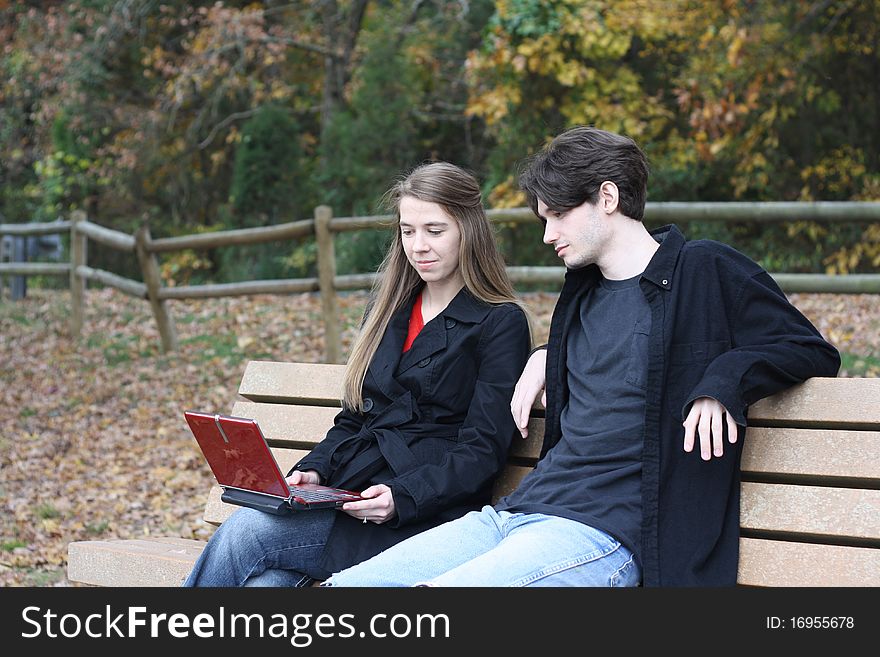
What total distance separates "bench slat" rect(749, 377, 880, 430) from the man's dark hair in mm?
574

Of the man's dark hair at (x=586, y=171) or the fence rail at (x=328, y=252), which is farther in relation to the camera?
the fence rail at (x=328, y=252)

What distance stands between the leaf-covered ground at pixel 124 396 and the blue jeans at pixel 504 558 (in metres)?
2.60

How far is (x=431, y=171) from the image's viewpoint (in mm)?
3082

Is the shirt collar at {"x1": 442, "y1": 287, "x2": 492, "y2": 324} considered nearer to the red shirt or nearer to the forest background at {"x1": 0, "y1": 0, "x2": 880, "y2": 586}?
the red shirt

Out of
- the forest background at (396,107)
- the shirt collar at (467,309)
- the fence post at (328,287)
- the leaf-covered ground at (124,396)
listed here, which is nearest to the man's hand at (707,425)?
the shirt collar at (467,309)

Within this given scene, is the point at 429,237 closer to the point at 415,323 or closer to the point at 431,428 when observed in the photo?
the point at 415,323

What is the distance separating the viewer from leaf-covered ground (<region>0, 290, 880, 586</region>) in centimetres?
559

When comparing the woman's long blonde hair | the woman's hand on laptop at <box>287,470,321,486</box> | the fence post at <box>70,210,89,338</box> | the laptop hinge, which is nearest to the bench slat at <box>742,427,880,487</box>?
the woman's long blonde hair

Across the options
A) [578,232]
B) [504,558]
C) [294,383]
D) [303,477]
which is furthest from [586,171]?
[294,383]

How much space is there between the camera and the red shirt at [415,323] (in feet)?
10.4

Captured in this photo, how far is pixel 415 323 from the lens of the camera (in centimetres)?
321

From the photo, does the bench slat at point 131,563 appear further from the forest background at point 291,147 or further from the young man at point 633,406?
the forest background at point 291,147

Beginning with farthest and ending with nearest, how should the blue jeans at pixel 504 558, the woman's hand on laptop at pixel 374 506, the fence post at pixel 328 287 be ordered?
the fence post at pixel 328 287, the woman's hand on laptop at pixel 374 506, the blue jeans at pixel 504 558

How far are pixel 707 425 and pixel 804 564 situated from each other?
1.54 ft
